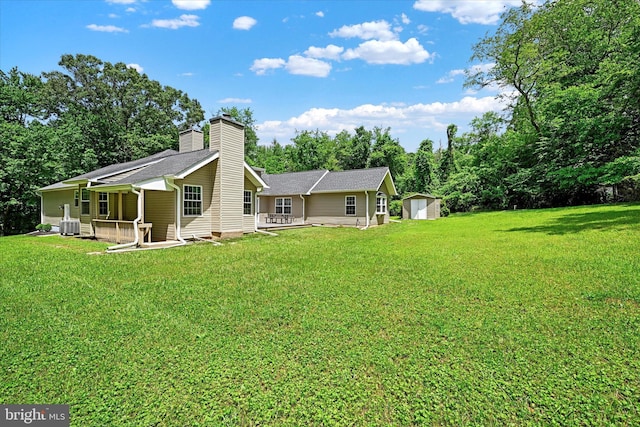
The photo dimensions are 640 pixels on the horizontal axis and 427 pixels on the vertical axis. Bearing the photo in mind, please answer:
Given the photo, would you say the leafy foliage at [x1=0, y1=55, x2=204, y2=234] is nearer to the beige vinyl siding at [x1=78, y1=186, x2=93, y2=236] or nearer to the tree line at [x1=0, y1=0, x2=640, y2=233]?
the tree line at [x1=0, y1=0, x2=640, y2=233]

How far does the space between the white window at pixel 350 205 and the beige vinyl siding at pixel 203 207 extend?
10167 mm

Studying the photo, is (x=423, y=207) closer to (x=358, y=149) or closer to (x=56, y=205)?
(x=358, y=149)

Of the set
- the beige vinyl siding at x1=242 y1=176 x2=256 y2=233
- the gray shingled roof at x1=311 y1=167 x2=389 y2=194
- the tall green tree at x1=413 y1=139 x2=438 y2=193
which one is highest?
the tall green tree at x1=413 y1=139 x2=438 y2=193

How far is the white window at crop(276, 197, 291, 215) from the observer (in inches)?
946

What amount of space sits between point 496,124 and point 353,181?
20744 mm

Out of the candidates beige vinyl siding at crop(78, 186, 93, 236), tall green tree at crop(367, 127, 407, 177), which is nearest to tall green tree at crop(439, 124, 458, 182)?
tall green tree at crop(367, 127, 407, 177)

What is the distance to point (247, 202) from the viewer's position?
15781mm

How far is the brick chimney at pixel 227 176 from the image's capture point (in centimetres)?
1382

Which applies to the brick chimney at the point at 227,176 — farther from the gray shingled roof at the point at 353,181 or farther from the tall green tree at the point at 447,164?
the tall green tree at the point at 447,164

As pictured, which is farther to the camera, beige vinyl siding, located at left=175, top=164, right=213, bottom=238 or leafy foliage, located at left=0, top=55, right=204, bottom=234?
leafy foliage, located at left=0, top=55, right=204, bottom=234

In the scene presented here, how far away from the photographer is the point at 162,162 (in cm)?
1561

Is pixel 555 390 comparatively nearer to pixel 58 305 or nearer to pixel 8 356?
pixel 8 356

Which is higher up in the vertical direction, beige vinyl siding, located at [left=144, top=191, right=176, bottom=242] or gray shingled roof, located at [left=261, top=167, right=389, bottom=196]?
gray shingled roof, located at [left=261, top=167, right=389, bottom=196]

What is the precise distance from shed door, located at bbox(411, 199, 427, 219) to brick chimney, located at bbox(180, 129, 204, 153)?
1776 cm
